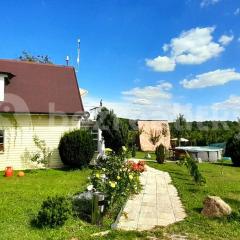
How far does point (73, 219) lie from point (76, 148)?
11086 mm

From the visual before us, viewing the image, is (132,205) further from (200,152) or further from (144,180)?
(200,152)

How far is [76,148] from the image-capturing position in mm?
20547

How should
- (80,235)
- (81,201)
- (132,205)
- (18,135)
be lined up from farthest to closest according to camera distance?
(18,135)
(132,205)
(81,201)
(80,235)

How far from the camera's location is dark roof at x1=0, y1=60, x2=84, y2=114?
20703mm

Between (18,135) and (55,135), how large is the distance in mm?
2094

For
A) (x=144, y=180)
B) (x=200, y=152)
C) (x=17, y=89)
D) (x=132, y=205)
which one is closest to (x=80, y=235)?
(x=132, y=205)

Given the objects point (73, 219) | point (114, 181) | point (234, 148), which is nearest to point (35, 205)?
point (73, 219)

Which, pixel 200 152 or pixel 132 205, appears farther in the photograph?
pixel 200 152

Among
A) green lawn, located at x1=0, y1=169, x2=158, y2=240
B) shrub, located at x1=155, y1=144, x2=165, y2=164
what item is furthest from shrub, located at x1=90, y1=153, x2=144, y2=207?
shrub, located at x1=155, y1=144, x2=165, y2=164

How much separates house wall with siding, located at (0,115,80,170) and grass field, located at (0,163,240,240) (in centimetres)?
224

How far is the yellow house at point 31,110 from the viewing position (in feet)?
66.1

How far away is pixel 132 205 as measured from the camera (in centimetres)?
1157

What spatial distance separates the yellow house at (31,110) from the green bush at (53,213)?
460 inches

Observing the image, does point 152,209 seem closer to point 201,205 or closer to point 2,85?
point 201,205
